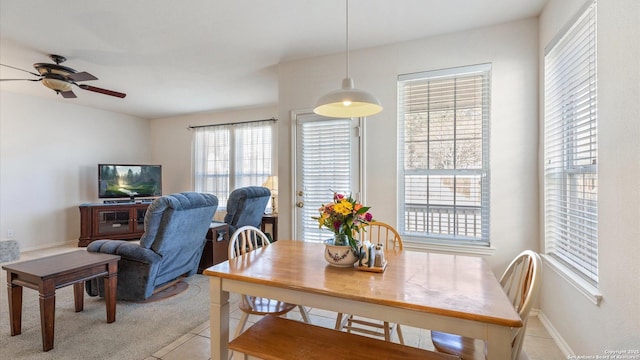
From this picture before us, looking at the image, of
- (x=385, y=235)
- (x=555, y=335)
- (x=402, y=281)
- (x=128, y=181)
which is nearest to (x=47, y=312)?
(x=402, y=281)

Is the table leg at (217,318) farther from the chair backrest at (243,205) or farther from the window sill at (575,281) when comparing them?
the chair backrest at (243,205)

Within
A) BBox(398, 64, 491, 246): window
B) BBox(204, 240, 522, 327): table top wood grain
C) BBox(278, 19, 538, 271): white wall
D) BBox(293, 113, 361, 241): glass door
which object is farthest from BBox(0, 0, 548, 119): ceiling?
BBox(204, 240, 522, 327): table top wood grain

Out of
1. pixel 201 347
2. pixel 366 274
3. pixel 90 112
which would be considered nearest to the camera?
pixel 366 274

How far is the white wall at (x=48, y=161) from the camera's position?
15.2ft

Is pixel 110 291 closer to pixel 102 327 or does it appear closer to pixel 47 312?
pixel 102 327

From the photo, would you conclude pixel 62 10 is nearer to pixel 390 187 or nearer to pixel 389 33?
pixel 389 33

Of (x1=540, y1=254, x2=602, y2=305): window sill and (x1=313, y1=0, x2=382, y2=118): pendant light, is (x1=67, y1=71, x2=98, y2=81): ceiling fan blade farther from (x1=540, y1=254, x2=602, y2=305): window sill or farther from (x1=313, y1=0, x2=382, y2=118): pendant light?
(x1=540, y1=254, x2=602, y2=305): window sill

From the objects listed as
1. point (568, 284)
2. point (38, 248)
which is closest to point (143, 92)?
point (38, 248)

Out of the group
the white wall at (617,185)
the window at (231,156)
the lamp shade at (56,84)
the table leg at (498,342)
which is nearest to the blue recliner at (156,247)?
the lamp shade at (56,84)

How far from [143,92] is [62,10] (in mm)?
2388

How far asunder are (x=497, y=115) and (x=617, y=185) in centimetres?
135

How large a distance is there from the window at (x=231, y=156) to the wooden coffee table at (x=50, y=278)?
3343mm

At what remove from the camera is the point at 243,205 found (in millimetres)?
3871

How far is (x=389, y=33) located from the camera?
2.80 metres
